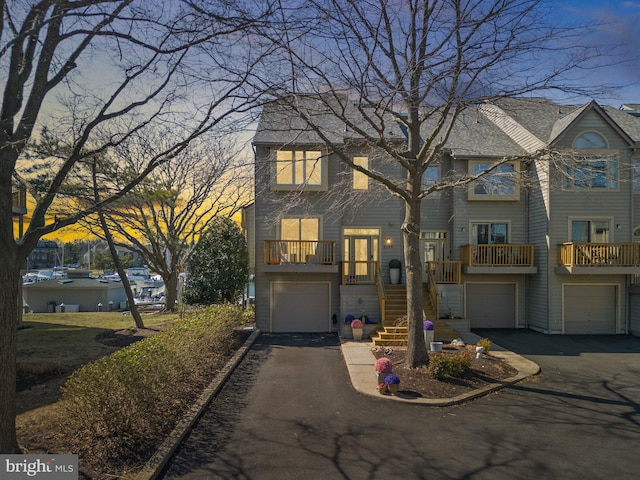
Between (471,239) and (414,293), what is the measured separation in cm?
844

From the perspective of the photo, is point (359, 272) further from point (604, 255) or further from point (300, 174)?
point (604, 255)

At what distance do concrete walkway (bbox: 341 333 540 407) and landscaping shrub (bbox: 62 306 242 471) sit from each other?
3.99 metres

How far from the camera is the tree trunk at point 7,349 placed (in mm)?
5039

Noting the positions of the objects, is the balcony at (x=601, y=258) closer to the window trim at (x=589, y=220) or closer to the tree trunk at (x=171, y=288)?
the window trim at (x=589, y=220)

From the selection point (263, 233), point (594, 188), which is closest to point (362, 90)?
point (263, 233)

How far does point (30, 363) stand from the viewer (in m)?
9.66

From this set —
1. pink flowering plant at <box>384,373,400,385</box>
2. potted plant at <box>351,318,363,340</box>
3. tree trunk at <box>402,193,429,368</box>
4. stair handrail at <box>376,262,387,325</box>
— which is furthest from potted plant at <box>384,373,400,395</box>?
stair handrail at <box>376,262,387,325</box>

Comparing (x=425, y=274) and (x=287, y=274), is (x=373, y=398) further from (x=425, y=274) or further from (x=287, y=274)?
(x=425, y=274)

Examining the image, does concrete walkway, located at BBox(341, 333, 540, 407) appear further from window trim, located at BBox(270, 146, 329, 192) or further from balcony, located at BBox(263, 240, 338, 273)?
window trim, located at BBox(270, 146, 329, 192)

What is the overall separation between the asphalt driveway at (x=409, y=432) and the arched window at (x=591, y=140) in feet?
32.3

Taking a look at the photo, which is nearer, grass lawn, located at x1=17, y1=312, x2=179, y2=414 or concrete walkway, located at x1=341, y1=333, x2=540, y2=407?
grass lawn, located at x1=17, y1=312, x2=179, y2=414

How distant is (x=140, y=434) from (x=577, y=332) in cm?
1727

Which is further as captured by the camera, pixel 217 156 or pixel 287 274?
pixel 217 156

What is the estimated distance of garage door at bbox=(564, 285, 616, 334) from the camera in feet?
54.9
